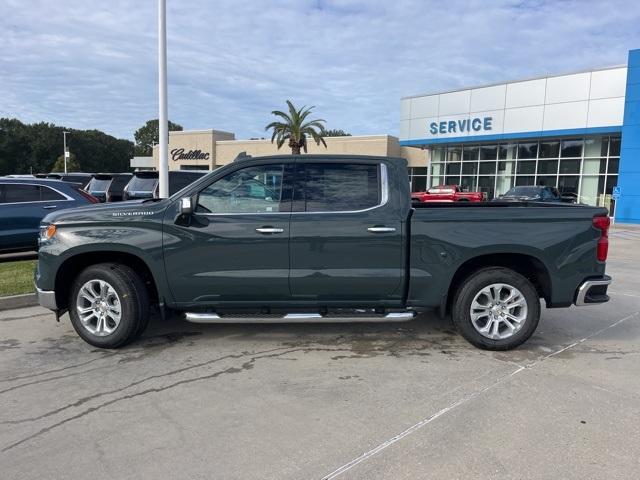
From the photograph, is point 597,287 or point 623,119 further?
point 623,119

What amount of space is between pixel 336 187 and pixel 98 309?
8.51 feet

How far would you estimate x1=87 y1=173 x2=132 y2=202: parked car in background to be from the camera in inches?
614

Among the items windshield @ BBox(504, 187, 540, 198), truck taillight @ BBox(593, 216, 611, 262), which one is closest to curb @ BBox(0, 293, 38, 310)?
truck taillight @ BBox(593, 216, 611, 262)

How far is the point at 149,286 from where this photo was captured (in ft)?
17.2

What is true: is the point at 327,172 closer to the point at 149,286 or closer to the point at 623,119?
the point at 149,286

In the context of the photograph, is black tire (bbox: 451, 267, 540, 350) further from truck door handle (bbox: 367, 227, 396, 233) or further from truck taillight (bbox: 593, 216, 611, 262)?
truck door handle (bbox: 367, 227, 396, 233)

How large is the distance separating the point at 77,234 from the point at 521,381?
4.22 metres

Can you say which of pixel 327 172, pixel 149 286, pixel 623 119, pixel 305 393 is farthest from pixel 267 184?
pixel 623 119

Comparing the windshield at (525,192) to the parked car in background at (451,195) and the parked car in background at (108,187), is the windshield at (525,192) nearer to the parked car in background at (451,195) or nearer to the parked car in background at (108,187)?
the parked car in background at (451,195)

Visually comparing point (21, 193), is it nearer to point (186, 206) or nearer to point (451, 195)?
point (186, 206)

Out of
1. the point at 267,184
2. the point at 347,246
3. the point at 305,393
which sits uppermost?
the point at 267,184

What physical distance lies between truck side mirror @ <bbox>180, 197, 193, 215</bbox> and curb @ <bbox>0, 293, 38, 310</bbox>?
3176 millimetres

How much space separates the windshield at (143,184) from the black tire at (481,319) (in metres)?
10.1

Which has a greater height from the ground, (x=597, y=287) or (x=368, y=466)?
(x=597, y=287)
